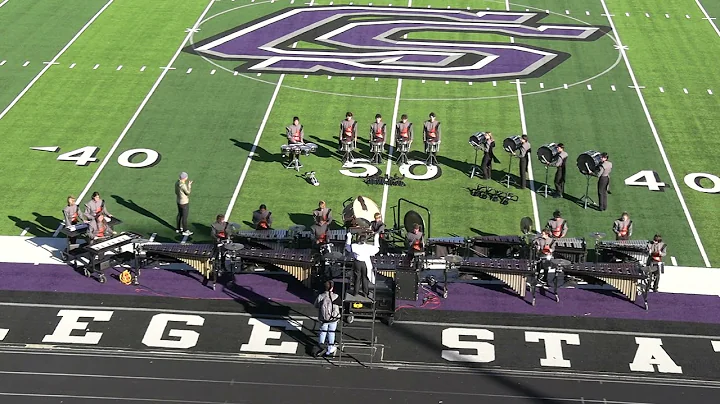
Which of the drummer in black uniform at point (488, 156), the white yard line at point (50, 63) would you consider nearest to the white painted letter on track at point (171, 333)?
the drummer in black uniform at point (488, 156)

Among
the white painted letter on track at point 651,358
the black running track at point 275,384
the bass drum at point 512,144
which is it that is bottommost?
the black running track at point 275,384

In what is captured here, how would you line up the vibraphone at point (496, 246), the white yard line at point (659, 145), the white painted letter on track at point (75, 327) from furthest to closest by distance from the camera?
1. the white yard line at point (659, 145)
2. the vibraphone at point (496, 246)
3. the white painted letter on track at point (75, 327)

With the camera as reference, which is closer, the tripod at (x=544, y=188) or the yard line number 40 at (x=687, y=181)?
the tripod at (x=544, y=188)

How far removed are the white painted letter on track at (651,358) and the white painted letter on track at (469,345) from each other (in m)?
2.80

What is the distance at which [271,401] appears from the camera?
63.4 ft

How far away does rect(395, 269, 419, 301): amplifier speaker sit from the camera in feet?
73.6

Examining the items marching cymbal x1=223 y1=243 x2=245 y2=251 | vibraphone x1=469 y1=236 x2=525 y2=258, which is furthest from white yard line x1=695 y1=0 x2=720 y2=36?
marching cymbal x1=223 y1=243 x2=245 y2=251

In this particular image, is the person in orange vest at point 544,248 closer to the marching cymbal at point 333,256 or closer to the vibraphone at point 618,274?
the vibraphone at point 618,274

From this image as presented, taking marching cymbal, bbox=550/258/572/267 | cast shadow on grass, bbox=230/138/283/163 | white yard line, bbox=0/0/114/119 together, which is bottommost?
marching cymbal, bbox=550/258/572/267

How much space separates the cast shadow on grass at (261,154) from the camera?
30.3 m

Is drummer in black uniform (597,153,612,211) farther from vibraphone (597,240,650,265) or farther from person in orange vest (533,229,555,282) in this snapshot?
person in orange vest (533,229,555,282)

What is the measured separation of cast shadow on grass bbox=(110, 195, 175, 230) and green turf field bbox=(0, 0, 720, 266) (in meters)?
0.05

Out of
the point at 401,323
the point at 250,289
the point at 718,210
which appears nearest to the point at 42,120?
the point at 250,289

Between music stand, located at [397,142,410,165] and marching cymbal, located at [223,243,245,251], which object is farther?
music stand, located at [397,142,410,165]
